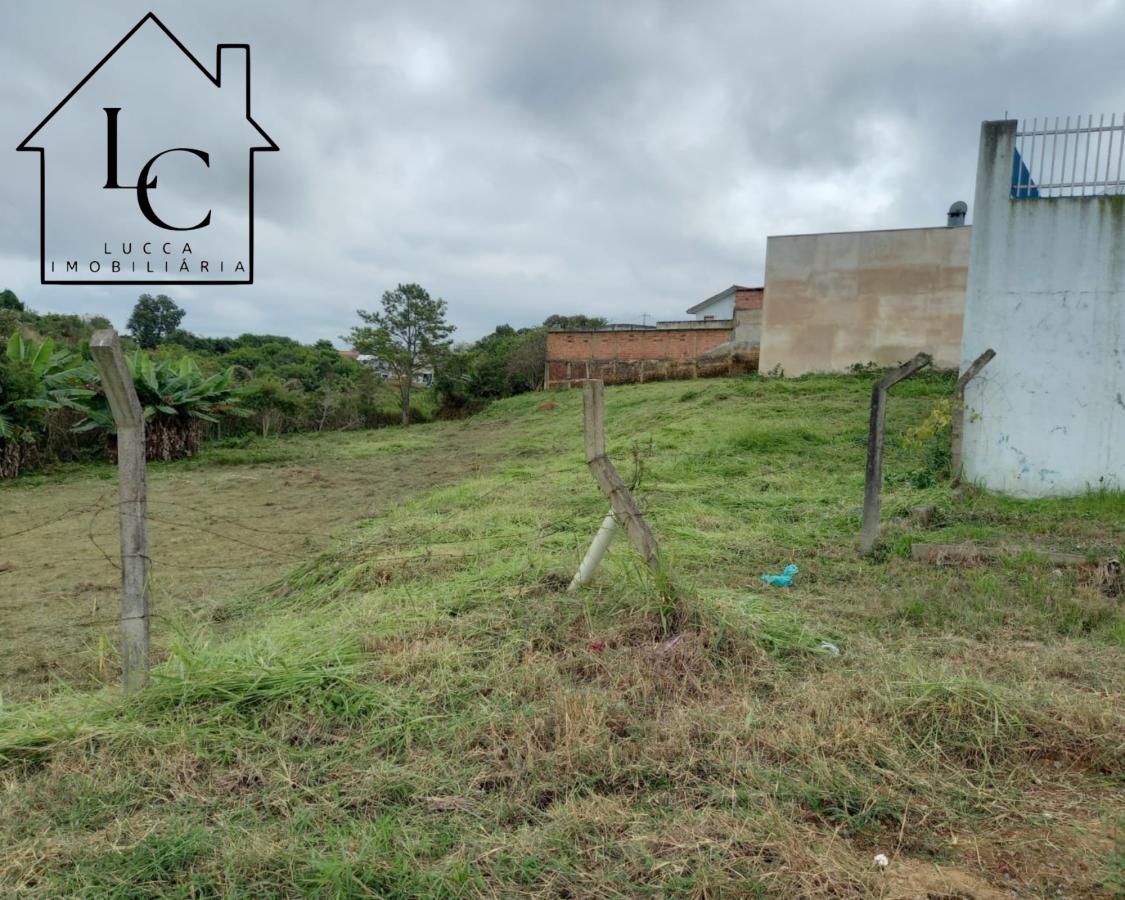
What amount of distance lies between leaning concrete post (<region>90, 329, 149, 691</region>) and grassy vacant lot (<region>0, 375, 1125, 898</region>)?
0.12 m

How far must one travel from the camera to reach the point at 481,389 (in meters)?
29.5

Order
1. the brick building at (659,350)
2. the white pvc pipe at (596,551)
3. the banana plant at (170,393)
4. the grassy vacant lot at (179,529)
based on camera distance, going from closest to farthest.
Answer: the white pvc pipe at (596,551), the grassy vacant lot at (179,529), the banana plant at (170,393), the brick building at (659,350)

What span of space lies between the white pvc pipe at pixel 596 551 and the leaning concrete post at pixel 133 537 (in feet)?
6.65

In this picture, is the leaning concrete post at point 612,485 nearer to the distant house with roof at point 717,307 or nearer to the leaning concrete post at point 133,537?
the leaning concrete post at point 133,537

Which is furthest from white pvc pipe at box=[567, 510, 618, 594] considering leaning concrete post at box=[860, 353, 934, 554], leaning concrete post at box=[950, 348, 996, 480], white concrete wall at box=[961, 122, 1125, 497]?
white concrete wall at box=[961, 122, 1125, 497]

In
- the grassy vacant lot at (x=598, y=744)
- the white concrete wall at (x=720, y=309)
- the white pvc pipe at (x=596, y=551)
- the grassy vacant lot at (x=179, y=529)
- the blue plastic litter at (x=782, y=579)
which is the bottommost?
the grassy vacant lot at (x=179, y=529)

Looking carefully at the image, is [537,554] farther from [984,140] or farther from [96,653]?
[984,140]

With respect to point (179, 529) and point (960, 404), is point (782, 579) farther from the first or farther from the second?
point (179, 529)

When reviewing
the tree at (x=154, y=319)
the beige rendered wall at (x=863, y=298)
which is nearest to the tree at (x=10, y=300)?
the tree at (x=154, y=319)

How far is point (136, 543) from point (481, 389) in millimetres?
26664

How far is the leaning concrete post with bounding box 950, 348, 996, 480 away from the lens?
298 inches

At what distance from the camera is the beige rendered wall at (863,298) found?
63.1 feet

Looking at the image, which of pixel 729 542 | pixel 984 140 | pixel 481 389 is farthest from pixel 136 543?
A: pixel 481 389

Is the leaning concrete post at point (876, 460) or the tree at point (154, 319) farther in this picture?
the tree at point (154, 319)
